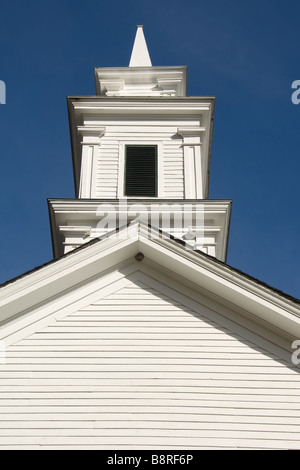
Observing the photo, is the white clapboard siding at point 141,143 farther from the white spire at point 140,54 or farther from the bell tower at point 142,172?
the white spire at point 140,54

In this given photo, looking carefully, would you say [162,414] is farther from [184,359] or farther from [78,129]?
[78,129]

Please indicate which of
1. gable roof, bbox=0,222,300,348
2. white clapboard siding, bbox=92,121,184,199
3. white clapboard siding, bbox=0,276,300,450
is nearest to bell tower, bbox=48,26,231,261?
white clapboard siding, bbox=92,121,184,199

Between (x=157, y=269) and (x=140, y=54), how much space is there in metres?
15.7

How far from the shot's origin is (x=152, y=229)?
28.3 feet

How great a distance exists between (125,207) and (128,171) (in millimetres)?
1929

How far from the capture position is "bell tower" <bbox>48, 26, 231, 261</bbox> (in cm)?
1348

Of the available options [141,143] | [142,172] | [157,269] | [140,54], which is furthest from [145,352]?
[140,54]

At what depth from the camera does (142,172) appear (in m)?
15.3

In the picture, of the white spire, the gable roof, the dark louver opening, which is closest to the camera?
the gable roof

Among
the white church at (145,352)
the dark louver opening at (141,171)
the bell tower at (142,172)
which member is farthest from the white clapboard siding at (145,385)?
the dark louver opening at (141,171)

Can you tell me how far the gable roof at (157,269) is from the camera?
7.77 meters

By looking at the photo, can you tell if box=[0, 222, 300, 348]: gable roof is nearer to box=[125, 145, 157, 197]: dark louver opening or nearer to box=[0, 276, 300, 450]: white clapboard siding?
A: box=[0, 276, 300, 450]: white clapboard siding
